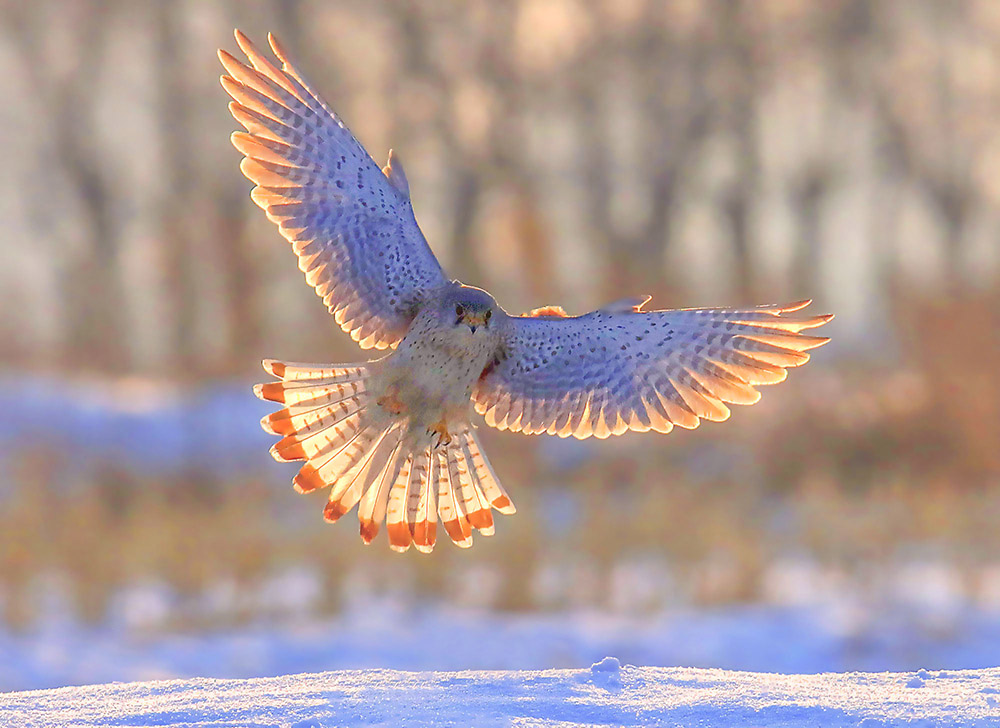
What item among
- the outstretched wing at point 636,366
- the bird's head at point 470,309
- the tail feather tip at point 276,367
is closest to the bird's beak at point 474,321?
the bird's head at point 470,309

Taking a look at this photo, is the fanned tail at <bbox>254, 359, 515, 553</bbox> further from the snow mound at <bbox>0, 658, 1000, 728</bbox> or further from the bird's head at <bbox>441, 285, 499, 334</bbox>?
the snow mound at <bbox>0, 658, 1000, 728</bbox>

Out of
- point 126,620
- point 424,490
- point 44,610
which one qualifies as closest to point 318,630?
point 126,620

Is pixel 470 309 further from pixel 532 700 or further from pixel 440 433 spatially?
pixel 532 700

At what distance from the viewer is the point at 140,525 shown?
834 cm

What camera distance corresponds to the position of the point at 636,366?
362 centimetres

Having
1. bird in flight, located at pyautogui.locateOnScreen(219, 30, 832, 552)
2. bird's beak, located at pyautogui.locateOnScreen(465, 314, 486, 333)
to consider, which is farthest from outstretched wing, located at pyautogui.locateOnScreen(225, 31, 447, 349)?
bird's beak, located at pyautogui.locateOnScreen(465, 314, 486, 333)

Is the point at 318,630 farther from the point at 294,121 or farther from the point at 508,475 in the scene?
the point at 294,121

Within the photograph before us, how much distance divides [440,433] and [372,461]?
0.71 feet

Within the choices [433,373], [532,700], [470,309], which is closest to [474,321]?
[470,309]

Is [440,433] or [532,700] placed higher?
[440,433]

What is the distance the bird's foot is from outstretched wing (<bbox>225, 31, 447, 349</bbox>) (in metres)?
0.34

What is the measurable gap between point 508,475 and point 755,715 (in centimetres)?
601

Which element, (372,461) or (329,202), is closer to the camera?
(372,461)

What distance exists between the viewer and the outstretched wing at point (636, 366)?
3539 mm
